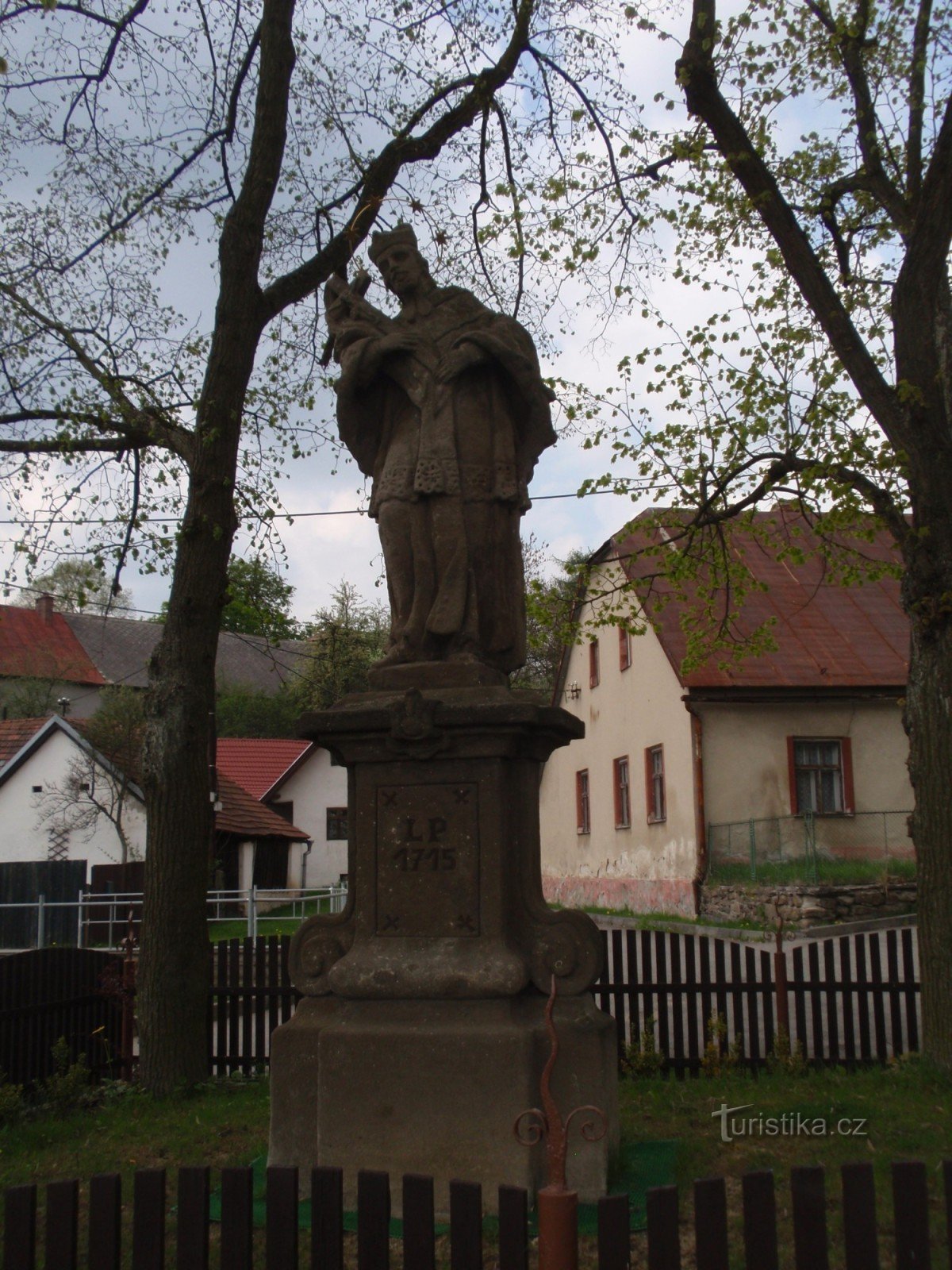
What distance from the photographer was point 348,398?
5.81 meters

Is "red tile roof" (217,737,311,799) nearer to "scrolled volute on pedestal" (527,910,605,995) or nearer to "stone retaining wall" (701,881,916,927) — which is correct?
"stone retaining wall" (701,881,916,927)

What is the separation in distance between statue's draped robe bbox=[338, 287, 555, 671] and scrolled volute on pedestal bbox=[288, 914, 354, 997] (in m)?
1.30

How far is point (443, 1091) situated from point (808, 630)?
62.6ft

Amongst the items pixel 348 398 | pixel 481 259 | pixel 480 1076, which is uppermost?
pixel 481 259

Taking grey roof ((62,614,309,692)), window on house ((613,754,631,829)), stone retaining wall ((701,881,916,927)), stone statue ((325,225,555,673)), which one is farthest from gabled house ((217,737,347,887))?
stone statue ((325,225,555,673))

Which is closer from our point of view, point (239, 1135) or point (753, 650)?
point (239, 1135)

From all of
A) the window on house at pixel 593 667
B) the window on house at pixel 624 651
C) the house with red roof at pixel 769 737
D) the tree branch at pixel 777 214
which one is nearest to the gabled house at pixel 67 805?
the window on house at pixel 593 667

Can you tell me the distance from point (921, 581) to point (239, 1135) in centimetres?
572

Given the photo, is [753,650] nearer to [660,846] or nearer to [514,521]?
[514,521]

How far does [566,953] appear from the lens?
4988mm

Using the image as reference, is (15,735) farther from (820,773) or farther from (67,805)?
(820,773)

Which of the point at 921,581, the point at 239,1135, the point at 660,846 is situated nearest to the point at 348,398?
the point at 239,1135

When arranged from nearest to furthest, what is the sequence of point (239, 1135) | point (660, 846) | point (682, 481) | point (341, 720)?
point (341, 720)
point (239, 1135)
point (682, 481)
point (660, 846)

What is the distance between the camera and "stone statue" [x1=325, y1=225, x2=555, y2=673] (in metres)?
5.52
